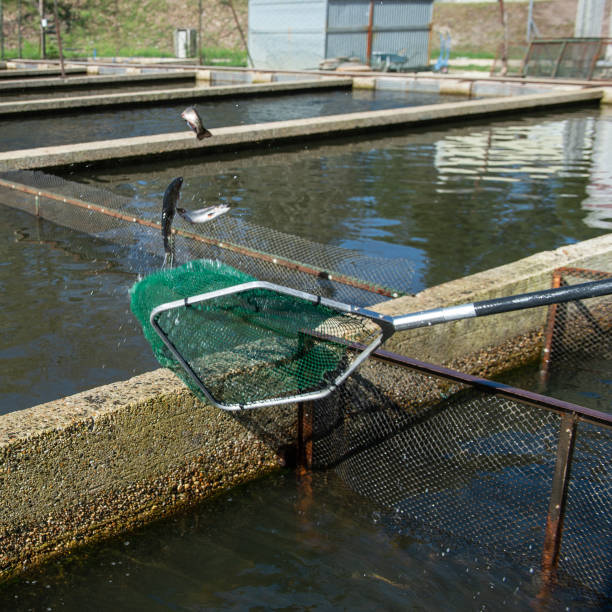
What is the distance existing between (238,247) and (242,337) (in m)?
3.32

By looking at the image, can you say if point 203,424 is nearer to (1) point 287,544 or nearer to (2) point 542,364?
(1) point 287,544

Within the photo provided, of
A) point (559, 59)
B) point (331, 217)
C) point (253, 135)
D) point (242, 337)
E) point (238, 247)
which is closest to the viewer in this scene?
point (242, 337)

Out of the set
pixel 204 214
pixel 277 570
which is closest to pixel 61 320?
pixel 204 214

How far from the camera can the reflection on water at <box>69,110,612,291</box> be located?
8570 mm

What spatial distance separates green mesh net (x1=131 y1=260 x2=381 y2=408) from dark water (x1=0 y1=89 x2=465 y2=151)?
11.5 metres

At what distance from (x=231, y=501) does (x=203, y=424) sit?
499 millimetres

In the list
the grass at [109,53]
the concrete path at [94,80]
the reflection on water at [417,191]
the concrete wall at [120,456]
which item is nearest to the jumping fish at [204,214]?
the concrete wall at [120,456]

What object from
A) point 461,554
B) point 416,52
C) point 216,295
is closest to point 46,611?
point 216,295

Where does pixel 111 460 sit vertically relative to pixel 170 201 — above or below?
below

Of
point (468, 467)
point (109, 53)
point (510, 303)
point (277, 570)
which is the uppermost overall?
point (109, 53)

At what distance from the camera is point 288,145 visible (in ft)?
46.9

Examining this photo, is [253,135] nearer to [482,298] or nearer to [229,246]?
[229,246]

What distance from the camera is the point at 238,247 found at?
7129 millimetres

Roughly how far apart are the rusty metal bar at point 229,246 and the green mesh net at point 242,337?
203 cm
